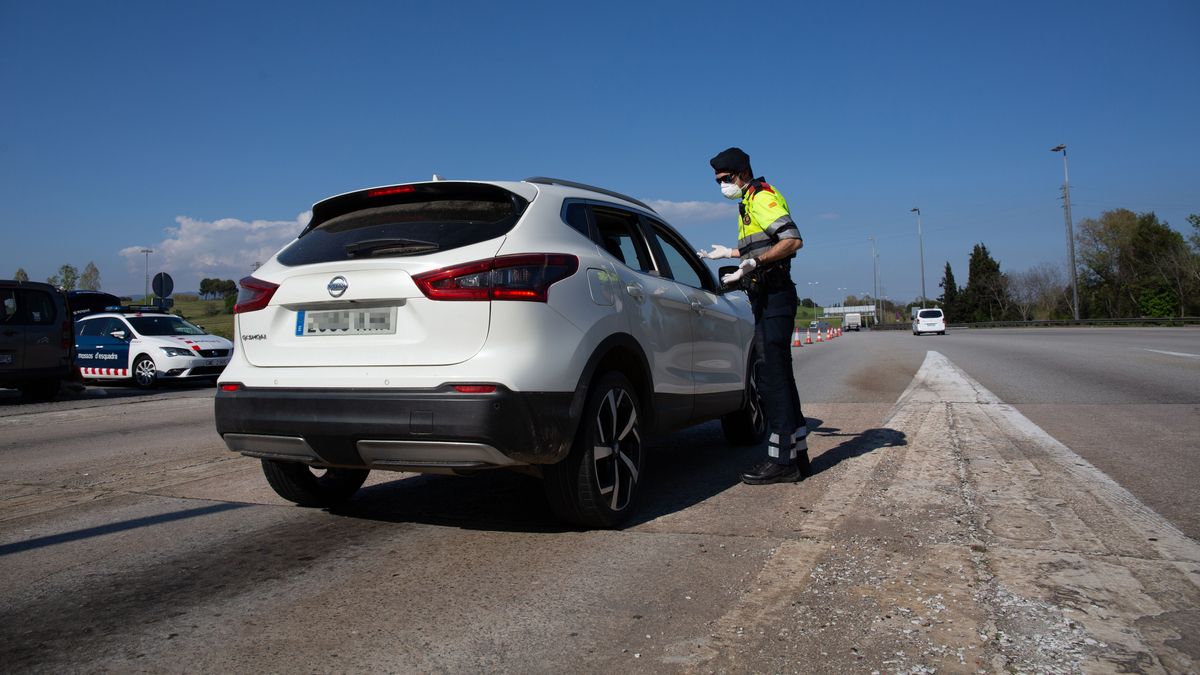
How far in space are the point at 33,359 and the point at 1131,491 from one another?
14.3m

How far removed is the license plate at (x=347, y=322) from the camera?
3.68 m

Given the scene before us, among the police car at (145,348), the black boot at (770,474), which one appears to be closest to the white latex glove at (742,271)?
the black boot at (770,474)

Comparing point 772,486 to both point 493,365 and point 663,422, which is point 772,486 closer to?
point 663,422

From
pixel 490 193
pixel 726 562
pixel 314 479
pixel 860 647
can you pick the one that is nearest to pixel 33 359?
pixel 314 479

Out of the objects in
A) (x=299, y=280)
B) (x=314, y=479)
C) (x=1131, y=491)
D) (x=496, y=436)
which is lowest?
(x=1131, y=491)

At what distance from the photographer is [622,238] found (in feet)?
15.7

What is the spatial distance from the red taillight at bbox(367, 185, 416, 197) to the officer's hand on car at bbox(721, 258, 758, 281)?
2.07 meters

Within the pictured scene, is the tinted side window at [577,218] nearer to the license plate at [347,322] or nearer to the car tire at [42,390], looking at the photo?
the license plate at [347,322]

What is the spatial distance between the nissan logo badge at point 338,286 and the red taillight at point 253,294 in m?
0.40

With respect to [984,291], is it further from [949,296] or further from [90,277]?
[90,277]

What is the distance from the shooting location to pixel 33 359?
42.2 ft

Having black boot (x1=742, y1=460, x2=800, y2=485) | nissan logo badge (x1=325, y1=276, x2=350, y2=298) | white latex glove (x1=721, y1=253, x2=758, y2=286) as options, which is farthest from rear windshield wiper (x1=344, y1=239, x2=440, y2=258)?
black boot (x1=742, y1=460, x2=800, y2=485)

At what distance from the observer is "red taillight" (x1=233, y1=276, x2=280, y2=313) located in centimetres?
405

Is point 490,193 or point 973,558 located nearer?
point 973,558
